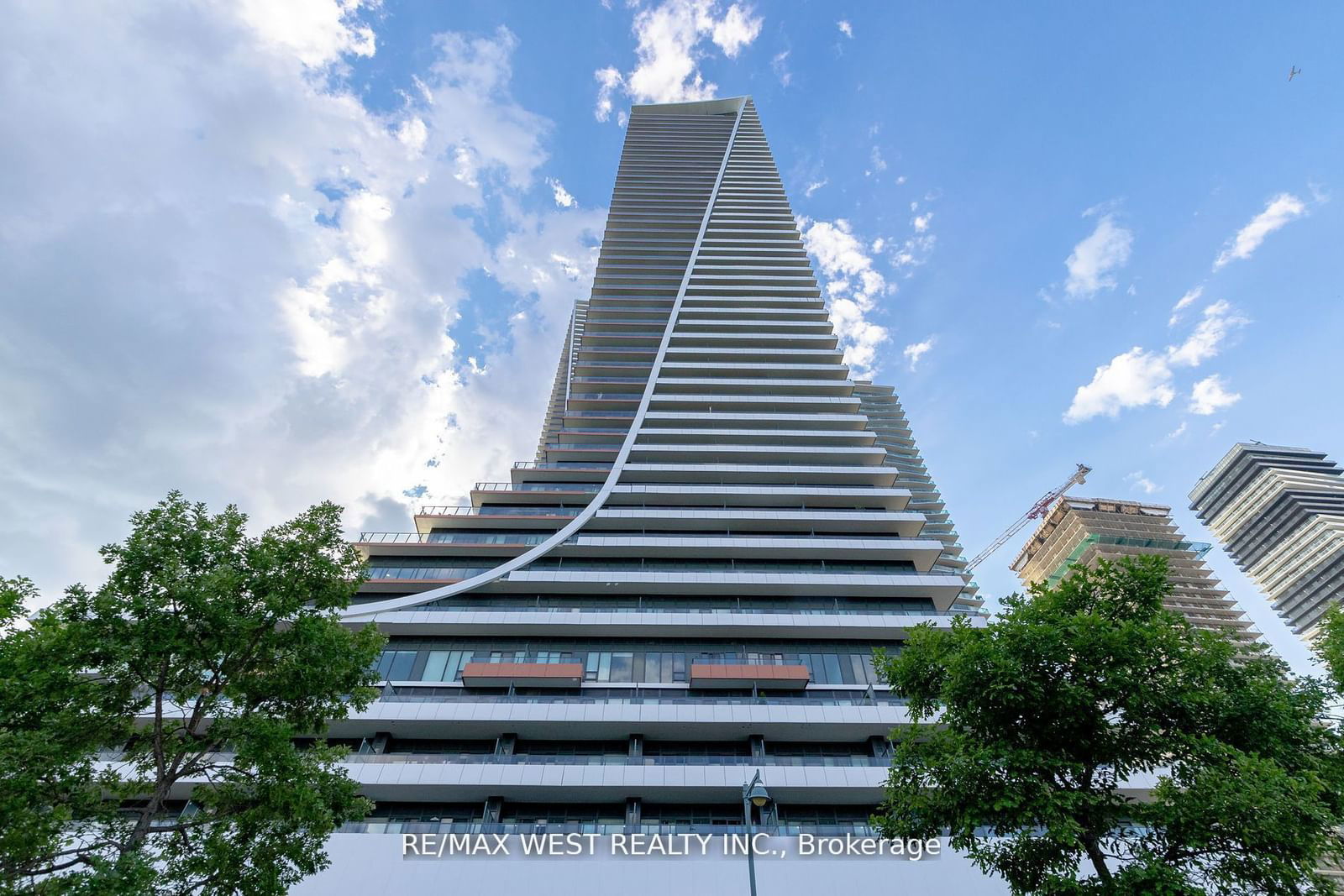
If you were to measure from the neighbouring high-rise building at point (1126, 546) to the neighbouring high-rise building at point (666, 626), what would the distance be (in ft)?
295

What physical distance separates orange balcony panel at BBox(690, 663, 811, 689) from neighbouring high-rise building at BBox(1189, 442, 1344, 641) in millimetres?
155901

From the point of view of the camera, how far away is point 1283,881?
1191 cm

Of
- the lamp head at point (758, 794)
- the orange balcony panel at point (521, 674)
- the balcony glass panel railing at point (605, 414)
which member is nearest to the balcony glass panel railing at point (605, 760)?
the orange balcony panel at point (521, 674)

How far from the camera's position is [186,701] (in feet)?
47.5

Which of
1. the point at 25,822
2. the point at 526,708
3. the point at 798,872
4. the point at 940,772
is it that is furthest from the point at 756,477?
the point at 25,822

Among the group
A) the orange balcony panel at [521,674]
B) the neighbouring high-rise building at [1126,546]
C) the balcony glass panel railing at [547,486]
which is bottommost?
the orange balcony panel at [521,674]

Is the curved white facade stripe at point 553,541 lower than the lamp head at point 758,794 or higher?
higher

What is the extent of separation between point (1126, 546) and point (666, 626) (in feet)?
398

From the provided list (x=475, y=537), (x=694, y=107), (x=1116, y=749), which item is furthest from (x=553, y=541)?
(x=694, y=107)

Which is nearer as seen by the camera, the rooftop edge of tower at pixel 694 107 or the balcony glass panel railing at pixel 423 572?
the balcony glass panel railing at pixel 423 572

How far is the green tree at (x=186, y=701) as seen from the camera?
12.3 metres

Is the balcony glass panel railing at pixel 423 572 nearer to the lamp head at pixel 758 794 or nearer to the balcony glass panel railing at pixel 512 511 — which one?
the balcony glass panel railing at pixel 512 511

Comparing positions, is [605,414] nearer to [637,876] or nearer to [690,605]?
[690,605]

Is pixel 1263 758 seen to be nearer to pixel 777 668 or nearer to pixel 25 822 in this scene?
pixel 777 668
